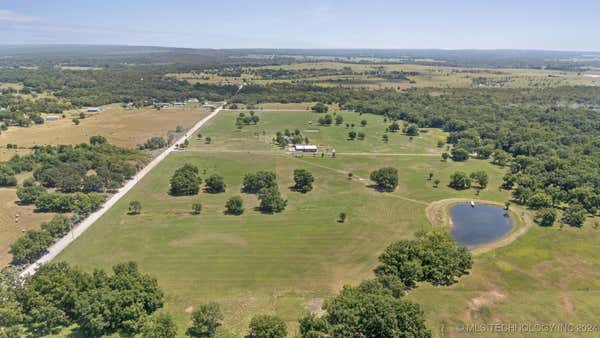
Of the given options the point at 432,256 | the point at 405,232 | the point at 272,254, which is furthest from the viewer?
the point at 405,232

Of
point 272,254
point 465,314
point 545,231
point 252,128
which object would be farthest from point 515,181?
point 252,128

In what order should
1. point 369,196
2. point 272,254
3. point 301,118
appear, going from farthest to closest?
point 301,118 < point 369,196 < point 272,254

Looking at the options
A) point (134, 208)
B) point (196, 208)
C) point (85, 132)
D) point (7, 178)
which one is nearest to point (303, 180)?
point (196, 208)

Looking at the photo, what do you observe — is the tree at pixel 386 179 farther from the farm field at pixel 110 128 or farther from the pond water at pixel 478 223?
the farm field at pixel 110 128

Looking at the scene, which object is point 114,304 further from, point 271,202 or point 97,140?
point 97,140

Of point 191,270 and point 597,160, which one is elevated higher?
point 597,160

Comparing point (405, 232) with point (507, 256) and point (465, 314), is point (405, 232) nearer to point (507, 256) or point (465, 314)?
point (507, 256)

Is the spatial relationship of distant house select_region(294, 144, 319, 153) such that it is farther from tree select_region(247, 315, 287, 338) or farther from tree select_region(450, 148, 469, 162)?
tree select_region(247, 315, 287, 338)
